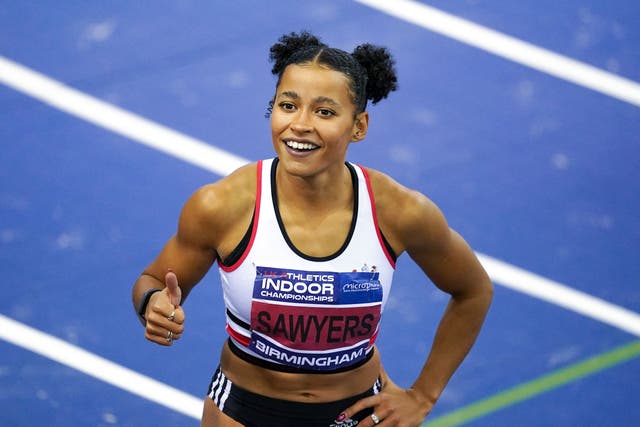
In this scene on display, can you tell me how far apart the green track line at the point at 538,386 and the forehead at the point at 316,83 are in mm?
2294

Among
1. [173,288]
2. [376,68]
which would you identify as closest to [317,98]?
[376,68]

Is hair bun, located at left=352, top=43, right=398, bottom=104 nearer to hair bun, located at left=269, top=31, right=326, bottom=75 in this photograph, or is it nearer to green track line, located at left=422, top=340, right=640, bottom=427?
hair bun, located at left=269, top=31, right=326, bottom=75

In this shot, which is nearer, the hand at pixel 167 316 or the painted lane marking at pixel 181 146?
the hand at pixel 167 316

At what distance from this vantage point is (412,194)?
10.8 ft

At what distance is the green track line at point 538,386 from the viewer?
16.5 feet

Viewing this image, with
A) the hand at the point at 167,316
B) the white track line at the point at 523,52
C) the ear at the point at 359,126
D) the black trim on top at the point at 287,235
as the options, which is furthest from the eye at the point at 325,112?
the white track line at the point at 523,52

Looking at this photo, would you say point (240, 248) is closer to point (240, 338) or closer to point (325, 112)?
point (240, 338)

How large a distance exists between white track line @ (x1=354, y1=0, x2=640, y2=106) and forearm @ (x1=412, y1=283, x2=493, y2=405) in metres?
2.63

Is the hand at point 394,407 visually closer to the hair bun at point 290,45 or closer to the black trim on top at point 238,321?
the black trim on top at point 238,321

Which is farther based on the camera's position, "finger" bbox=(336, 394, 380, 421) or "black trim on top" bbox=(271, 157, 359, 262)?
"finger" bbox=(336, 394, 380, 421)

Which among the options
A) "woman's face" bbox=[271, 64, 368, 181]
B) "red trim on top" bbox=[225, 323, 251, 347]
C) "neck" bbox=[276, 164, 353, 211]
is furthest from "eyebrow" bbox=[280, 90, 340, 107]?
"red trim on top" bbox=[225, 323, 251, 347]

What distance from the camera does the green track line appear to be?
504cm

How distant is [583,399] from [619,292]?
0.61 m

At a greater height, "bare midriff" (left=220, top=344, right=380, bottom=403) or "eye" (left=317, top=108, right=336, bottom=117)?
"eye" (left=317, top=108, right=336, bottom=117)
